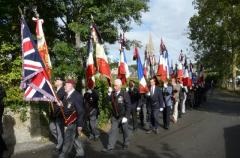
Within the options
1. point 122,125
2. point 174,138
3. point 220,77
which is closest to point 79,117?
point 122,125

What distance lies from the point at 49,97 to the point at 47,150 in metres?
2.42

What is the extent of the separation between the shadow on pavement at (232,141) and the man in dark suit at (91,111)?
3900 mm

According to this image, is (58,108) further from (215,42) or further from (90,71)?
(215,42)

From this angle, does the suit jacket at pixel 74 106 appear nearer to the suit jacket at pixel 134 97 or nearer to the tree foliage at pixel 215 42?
the suit jacket at pixel 134 97

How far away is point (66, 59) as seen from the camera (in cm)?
2114

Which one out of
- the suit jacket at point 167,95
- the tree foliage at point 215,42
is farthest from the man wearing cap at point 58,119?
the tree foliage at point 215,42

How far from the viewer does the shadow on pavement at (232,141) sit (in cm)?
1267

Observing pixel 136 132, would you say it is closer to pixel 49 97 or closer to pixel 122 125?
pixel 122 125

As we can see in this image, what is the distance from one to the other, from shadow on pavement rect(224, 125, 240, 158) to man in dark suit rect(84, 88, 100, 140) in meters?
3.90

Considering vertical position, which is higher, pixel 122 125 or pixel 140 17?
pixel 140 17

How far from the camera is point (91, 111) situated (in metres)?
16.3

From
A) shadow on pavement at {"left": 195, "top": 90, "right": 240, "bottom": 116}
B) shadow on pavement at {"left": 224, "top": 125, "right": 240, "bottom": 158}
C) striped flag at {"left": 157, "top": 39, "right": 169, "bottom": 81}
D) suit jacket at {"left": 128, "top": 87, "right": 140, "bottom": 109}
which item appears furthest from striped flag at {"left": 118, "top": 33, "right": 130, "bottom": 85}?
shadow on pavement at {"left": 195, "top": 90, "right": 240, "bottom": 116}

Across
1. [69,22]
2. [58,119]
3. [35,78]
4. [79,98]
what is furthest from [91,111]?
[69,22]

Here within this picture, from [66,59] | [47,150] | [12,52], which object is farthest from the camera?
[66,59]
